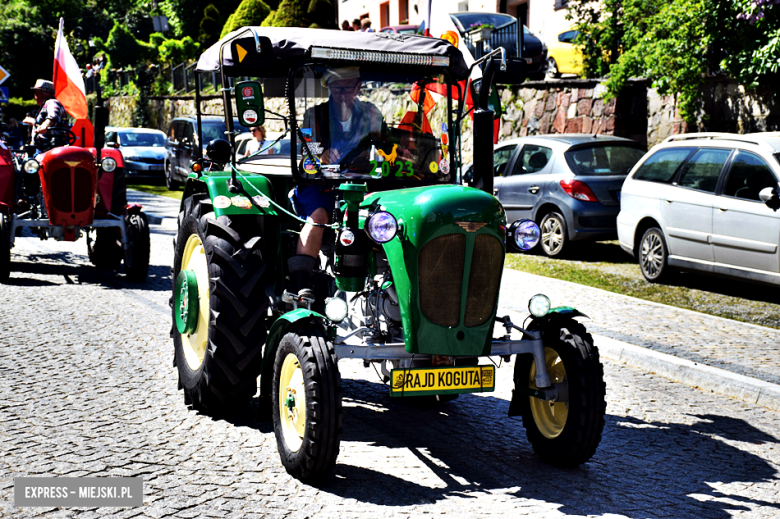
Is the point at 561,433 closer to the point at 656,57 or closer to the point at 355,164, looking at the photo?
the point at 355,164

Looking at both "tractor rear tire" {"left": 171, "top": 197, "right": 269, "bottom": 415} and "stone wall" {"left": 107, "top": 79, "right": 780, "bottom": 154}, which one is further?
"stone wall" {"left": 107, "top": 79, "right": 780, "bottom": 154}

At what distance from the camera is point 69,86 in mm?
12156

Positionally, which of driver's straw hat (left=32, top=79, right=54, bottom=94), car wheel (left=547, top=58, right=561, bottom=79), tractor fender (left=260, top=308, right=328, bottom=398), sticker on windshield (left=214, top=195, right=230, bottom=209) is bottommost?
tractor fender (left=260, top=308, right=328, bottom=398)

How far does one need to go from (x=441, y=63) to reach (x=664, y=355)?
3025mm

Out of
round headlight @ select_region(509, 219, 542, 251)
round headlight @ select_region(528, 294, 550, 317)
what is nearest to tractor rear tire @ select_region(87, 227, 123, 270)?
round headlight @ select_region(509, 219, 542, 251)

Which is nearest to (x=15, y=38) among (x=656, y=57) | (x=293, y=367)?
(x=656, y=57)

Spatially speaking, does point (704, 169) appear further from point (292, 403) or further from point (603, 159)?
point (292, 403)

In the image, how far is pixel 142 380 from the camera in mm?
6473

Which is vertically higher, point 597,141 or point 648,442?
point 597,141

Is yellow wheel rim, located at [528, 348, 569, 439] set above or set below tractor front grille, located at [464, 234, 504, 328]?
below

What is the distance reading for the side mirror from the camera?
523cm

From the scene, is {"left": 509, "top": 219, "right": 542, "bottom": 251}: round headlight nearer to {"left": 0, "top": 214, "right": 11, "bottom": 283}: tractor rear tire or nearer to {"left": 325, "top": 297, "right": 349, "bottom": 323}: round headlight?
{"left": 325, "top": 297, "right": 349, "bottom": 323}: round headlight

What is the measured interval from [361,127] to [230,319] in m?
1.45

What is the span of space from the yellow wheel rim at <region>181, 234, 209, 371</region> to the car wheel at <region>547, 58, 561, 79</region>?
49.4 ft
